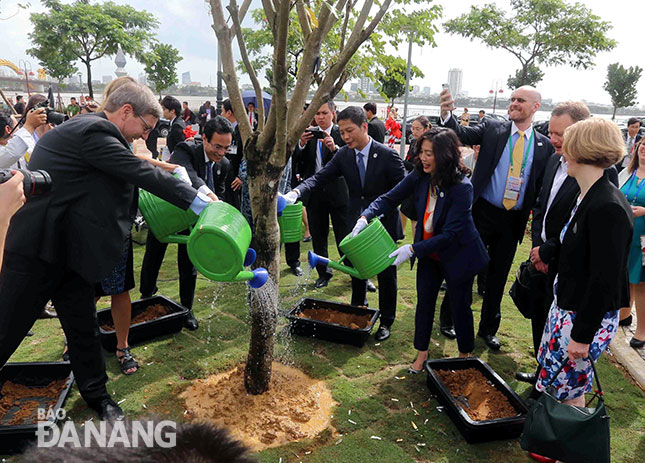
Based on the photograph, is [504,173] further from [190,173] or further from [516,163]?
[190,173]

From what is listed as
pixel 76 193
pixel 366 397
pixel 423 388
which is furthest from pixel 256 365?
pixel 76 193

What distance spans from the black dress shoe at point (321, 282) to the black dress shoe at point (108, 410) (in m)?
2.83

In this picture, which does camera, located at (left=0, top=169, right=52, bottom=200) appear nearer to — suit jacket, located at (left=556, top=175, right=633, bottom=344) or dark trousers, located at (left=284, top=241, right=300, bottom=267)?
suit jacket, located at (left=556, top=175, right=633, bottom=344)

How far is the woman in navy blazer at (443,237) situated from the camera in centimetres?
329

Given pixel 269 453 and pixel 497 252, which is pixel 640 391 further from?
pixel 269 453

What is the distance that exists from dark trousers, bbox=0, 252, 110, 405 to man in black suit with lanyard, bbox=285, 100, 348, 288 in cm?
275

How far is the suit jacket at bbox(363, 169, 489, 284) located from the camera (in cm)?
329

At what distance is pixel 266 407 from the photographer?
3084 mm

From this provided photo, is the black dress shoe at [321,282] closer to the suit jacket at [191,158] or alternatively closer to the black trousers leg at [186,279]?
the black trousers leg at [186,279]

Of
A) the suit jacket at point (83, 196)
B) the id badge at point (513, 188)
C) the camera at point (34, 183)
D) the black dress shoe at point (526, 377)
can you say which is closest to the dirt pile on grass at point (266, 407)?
the suit jacket at point (83, 196)

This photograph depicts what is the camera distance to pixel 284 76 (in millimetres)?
2416

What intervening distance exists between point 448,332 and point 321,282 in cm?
173

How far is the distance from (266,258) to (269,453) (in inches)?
47.1

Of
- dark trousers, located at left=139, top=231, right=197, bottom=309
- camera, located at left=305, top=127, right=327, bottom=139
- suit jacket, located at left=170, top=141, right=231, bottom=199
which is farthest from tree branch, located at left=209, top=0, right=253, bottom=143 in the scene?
camera, located at left=305, top=127, right=327, bottom=139
